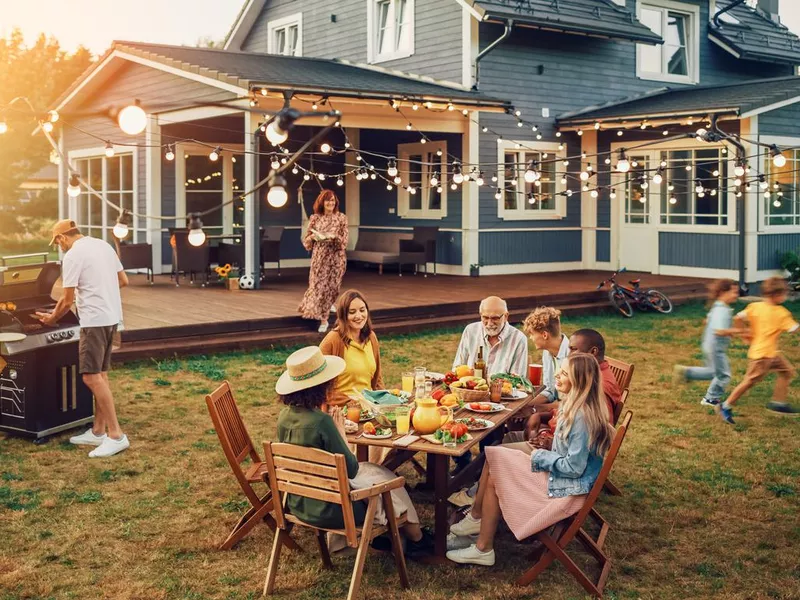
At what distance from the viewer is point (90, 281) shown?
6.62 m

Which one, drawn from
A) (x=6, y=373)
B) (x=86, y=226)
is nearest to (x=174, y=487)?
(x=6, y=373)

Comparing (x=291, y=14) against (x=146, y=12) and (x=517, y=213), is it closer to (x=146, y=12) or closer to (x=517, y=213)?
(x=517, y=213)

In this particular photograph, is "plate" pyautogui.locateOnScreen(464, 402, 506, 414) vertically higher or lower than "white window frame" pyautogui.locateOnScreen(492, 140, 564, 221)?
lower

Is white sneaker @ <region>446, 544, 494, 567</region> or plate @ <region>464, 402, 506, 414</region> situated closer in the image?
white sneaker @ <region>446, 544, 494, 567</region>

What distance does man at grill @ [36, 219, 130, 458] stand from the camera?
260 inches

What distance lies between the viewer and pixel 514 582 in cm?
452

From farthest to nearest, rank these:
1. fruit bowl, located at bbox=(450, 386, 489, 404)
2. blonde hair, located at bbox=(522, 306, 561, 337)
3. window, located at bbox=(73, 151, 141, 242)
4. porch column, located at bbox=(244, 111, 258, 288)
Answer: window, located at bbox=(73, 151, 141, 242)
porch column, located at bbox=(244, 111, 258, 288)
blonde hair, located at bbox=(522, 306, 561, 337)
fruit bowl, located at bbox=(450, 386, 489, 404)

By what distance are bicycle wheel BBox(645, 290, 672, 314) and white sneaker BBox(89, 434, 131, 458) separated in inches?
350

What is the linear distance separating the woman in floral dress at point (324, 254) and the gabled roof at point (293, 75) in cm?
250

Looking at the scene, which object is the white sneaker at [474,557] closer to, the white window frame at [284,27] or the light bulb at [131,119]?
the light bulb at [131,119]

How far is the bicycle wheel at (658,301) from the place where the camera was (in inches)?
539

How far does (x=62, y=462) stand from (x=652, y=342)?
7.36 metres

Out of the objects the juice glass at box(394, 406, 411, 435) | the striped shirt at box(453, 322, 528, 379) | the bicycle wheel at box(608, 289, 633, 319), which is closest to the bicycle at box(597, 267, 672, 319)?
the bicycle wheel at box(608, 289, 633, 319)

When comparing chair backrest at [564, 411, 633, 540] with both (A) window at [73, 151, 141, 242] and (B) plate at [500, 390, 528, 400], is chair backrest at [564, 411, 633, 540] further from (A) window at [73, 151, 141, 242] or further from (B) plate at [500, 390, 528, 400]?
(A) window at [73, 151, 141, 242]
